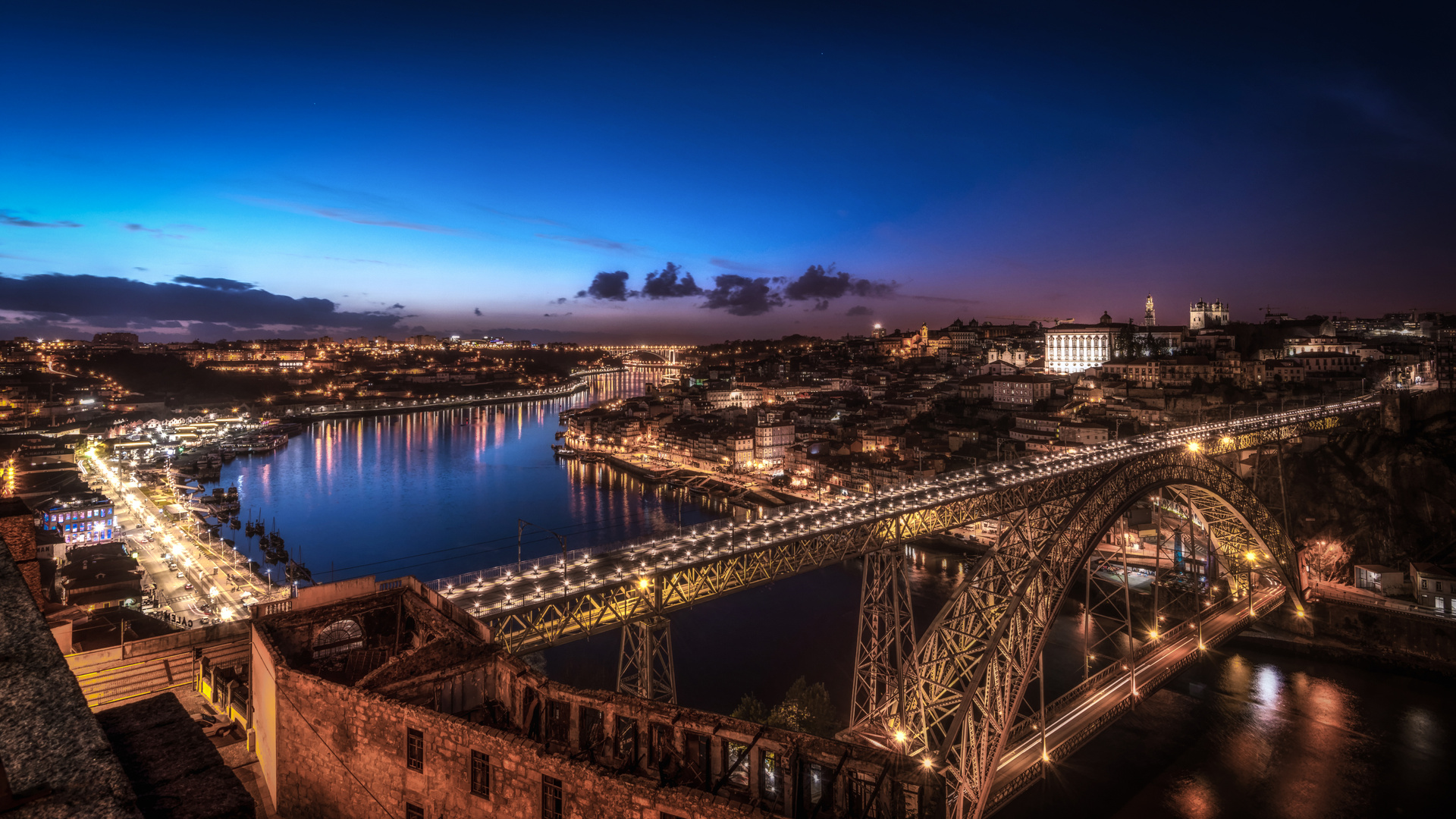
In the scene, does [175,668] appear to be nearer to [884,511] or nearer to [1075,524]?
[884,511]

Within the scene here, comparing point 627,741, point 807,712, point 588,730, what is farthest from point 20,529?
point 807,712

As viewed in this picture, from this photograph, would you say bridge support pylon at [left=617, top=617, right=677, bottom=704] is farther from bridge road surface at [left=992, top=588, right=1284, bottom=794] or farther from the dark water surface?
the dark water surface

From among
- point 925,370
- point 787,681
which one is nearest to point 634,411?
point 925,370

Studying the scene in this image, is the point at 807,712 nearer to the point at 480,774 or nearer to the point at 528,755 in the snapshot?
the point at 480,774

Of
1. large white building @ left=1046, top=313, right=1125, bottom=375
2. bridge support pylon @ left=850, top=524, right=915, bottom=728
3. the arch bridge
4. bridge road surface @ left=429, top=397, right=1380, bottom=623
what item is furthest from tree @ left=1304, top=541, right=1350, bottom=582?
large white building @ left=1046, top=313, right=1125, bottom=375

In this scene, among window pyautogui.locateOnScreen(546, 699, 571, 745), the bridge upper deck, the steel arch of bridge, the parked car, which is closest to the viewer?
window pyautogui.locateOnScreen(546, 699, 571, 745)

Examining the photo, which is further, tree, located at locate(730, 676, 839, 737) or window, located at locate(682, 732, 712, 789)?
tree, located at locate(730, 676, 839, 737)

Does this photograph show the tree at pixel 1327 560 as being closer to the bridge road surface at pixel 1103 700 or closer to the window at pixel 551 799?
the bridge road surface at pixel 1103 700
